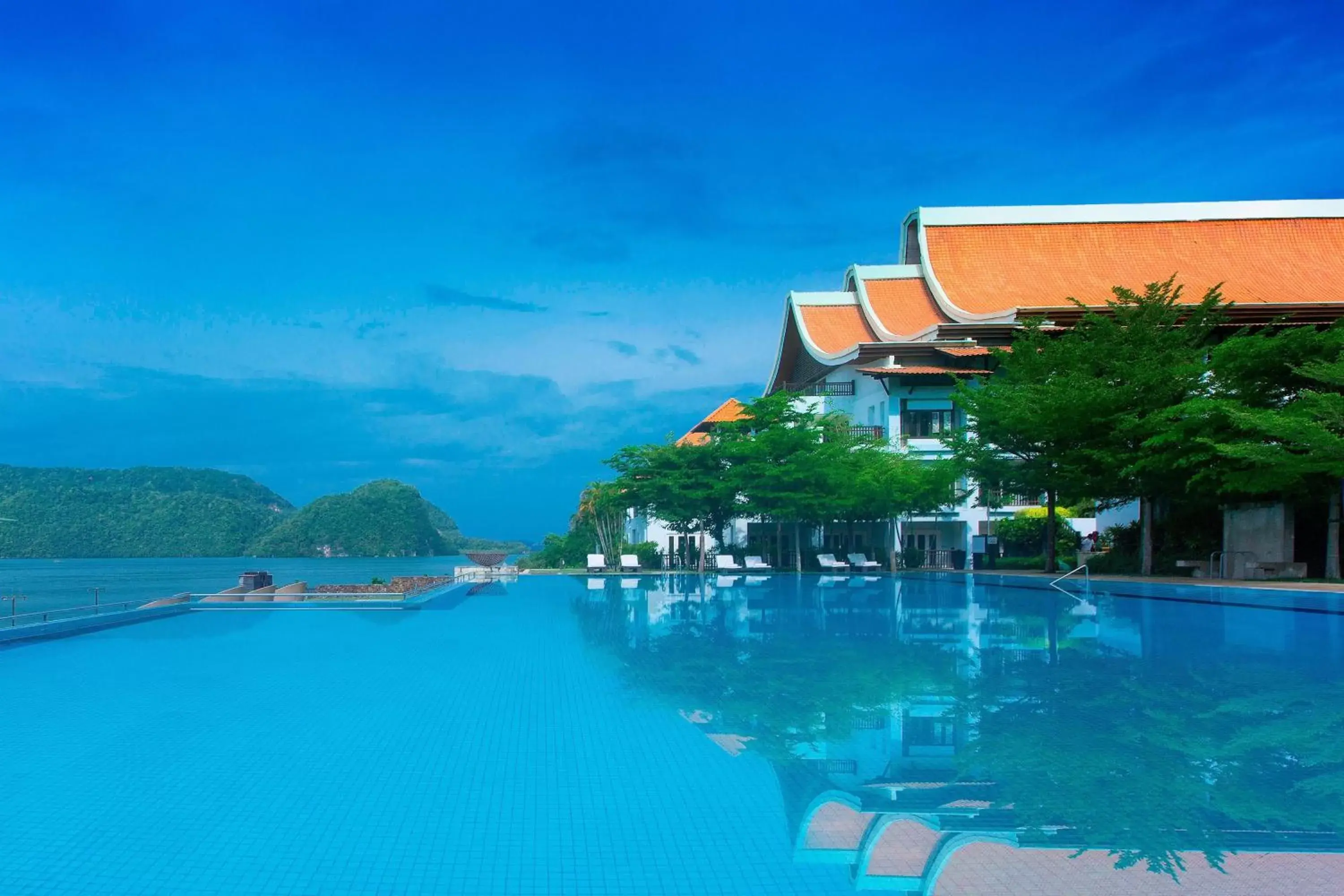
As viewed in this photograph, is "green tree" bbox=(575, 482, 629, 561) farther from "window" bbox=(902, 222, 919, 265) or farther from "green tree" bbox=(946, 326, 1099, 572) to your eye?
"window" bbox=(902, 222, 919, 265)

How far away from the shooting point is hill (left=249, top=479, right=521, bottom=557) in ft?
249

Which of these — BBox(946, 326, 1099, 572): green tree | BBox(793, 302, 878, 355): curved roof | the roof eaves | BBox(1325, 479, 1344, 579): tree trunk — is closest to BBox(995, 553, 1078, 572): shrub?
BBox(946, 326, 1099, 572): green tree

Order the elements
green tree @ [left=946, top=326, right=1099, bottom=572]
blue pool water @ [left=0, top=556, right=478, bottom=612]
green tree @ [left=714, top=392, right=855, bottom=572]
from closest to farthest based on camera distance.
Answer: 1. green tree @ [left=946, top=326, right=1099, bottom=572]
2. green tree @ [left=714, top=392, right=855, bottom=572]
3. blue pool water @ [left=0, top=556, right=478, bottom=612]

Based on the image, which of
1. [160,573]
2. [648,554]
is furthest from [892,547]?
[160,573]

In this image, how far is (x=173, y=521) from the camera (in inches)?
3017

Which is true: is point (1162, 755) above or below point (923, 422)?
below

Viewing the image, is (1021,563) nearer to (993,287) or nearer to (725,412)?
(993,287)

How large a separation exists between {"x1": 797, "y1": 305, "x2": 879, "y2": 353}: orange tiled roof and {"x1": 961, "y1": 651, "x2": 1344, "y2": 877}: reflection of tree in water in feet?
74.7

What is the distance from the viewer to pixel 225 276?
40.1 m

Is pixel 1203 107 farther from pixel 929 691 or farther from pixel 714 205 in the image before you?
pixel 929 691

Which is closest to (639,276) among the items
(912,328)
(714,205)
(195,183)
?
(714,205)

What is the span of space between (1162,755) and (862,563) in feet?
57.9

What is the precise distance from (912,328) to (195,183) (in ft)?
61.5

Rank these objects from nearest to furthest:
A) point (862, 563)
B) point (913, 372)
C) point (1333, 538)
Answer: point (1333, 538) < point (862, 563) < point (913, 372)
